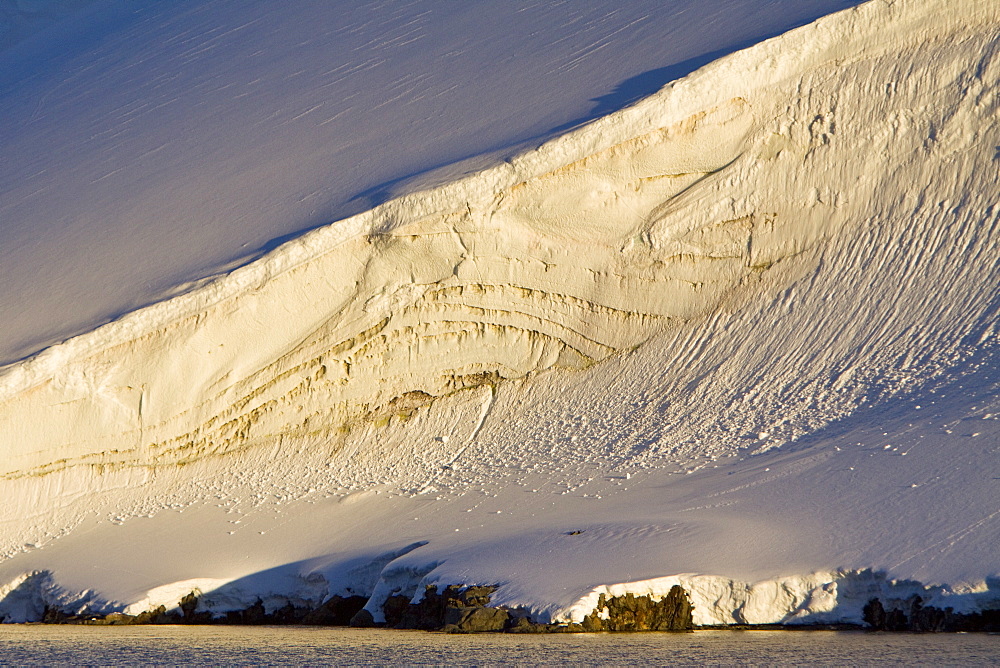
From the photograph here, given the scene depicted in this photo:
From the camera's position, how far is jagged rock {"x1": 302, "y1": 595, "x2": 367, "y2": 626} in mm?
2852

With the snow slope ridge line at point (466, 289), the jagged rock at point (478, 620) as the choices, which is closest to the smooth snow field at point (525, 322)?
the snow slope ridge line at point (466, 289)

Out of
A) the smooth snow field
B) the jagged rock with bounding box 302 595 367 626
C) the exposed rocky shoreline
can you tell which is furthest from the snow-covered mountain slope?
the exposed rocky shoreline

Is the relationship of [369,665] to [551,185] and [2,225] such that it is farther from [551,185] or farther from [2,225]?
[2,225]

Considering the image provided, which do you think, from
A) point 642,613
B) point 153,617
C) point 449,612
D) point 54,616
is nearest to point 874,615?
point 642,613

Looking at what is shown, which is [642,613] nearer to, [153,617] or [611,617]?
[611,617]

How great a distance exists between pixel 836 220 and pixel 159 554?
271cm

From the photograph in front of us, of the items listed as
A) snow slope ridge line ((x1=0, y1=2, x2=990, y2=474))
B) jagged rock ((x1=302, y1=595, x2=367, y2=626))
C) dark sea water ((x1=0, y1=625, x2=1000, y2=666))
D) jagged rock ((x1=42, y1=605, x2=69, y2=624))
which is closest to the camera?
dark sea water ((x1=0, y1=625, x2=1000, y2=666))

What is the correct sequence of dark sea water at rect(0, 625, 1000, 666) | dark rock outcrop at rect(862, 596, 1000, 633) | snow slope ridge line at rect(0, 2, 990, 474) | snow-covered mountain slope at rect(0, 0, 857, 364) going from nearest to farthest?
dark sea water at rect(0, 625, 1000, 666) < dark rock outcrop at rect(862, 596, 1000, 633) < snow slope ridge line at rect(0, 2, 990, 474) < snow-covered mountain slope at rect(0, 0, 857, 364)

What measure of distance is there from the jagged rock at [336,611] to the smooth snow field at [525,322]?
52 mm

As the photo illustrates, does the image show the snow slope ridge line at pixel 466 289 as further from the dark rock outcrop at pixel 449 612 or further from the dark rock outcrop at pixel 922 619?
the dark rock outcrop at pixel 922 619

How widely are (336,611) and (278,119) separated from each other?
265 cm

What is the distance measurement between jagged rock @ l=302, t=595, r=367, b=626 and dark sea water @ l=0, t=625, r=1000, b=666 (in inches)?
10.6

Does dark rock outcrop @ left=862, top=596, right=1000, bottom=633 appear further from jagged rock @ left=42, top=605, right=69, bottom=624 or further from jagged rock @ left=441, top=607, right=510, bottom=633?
jagged rock @ left=42, top=605, right=69, bottom=624

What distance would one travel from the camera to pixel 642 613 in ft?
7.74
